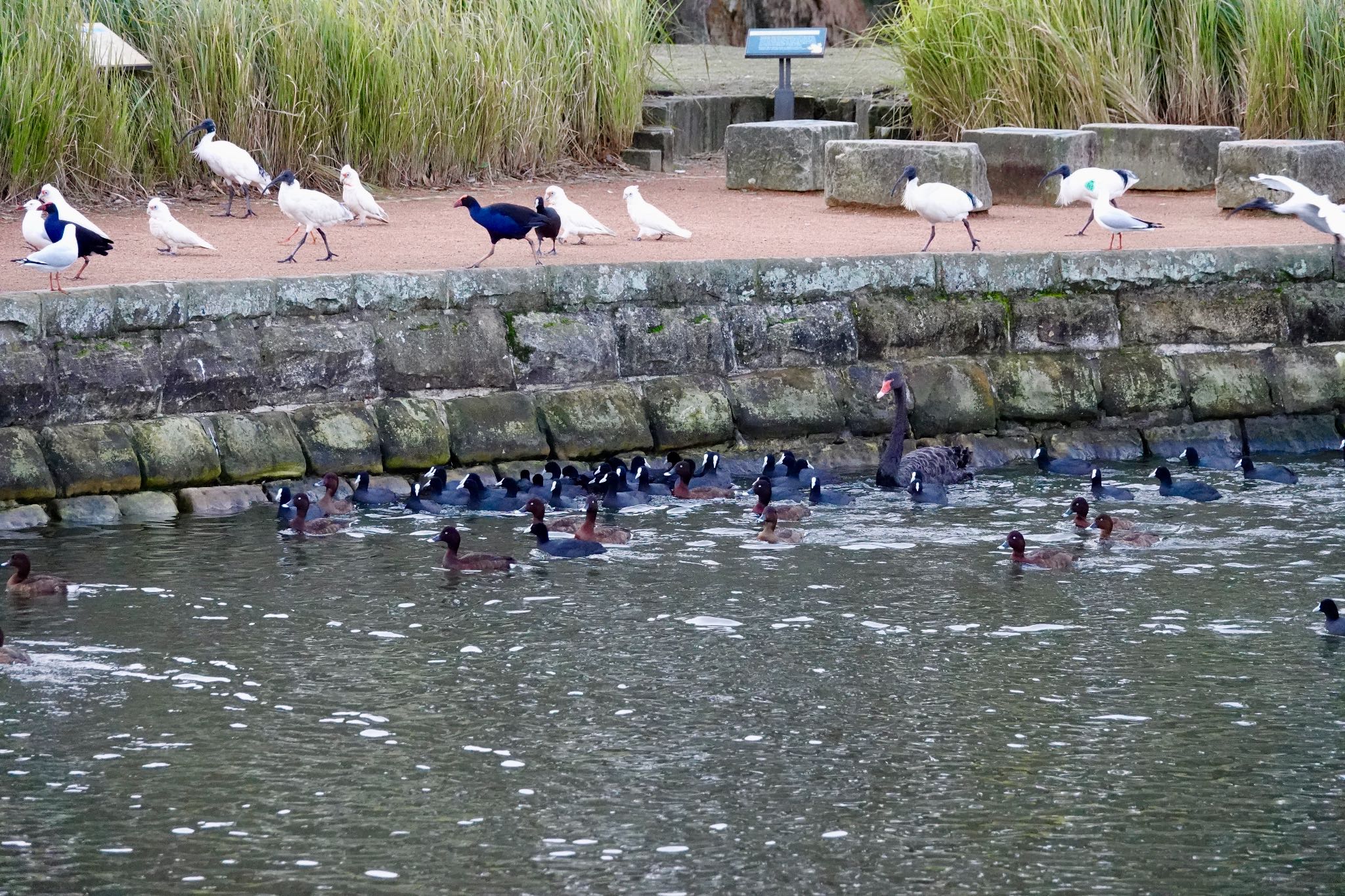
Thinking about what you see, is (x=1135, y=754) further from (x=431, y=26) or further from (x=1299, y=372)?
(x=431, y=26)

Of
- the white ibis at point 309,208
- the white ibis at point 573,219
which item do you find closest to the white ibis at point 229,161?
the white ibis at point 309,208

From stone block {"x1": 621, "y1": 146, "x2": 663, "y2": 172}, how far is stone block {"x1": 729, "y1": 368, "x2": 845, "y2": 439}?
21.4 feet

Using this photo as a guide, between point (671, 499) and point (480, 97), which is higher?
point (480, 97)

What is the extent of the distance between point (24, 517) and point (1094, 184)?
7.72 m

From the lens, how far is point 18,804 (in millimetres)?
5777

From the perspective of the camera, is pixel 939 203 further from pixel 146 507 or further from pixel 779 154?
pixel 146 507

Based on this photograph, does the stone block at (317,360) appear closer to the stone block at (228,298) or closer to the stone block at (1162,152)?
the stone block at (228,298)

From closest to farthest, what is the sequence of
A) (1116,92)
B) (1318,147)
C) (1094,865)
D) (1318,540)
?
1. (1094,865)
2. (1318,540)
3. (1318,147)
4. (1116,92)

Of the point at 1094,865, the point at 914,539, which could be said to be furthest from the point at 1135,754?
the point at 914,539

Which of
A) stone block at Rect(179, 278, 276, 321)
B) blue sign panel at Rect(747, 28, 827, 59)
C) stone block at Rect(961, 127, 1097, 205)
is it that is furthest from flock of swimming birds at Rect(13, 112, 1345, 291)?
blue sign panel at Rect(747, 28, 827, 59)

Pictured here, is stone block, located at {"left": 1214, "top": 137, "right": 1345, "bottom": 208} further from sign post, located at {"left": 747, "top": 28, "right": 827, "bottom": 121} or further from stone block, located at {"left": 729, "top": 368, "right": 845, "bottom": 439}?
stone block, located at {"left": 729, "top": 368, "right": 845, "bottom": 439}

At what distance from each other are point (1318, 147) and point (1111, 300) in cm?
328

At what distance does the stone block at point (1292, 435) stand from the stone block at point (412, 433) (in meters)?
5.04

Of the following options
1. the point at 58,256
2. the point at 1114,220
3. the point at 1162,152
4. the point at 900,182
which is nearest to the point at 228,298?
the point at 58,256
